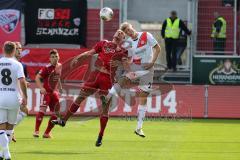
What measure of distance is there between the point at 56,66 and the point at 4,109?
18.9 ft

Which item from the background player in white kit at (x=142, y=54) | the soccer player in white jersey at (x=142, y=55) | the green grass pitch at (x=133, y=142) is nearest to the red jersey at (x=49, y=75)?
the green grass pitch at (x=133, y=142)

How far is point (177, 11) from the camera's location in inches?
1168

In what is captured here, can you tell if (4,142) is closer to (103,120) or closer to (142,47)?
(103,120)

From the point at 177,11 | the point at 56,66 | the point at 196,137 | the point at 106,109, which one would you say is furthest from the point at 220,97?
the point at 106,109

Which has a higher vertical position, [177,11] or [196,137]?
[177,11]

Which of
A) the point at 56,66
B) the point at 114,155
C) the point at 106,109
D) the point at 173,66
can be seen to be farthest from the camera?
the point at 173,66

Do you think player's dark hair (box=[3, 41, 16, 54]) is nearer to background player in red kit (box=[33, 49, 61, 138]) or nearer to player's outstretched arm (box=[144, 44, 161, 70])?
player's outstretched arm (box=[144, 44, 161, 70])

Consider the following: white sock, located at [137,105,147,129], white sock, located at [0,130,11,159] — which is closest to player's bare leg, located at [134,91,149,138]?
white sock, located at [137,105,147,129]

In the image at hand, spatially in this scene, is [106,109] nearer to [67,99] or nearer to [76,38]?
[67,99]

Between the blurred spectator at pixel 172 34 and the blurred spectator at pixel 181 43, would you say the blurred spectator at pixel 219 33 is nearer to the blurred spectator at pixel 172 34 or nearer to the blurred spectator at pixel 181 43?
the blurred spectator at pixel 181 43

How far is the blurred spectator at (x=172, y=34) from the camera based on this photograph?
90.4 ft

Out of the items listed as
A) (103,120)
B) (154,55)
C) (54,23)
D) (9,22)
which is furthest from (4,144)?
(54,23)

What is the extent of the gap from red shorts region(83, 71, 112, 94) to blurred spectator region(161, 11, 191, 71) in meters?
10.8

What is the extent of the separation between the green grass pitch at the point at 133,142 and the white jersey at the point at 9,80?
4.56 ft
